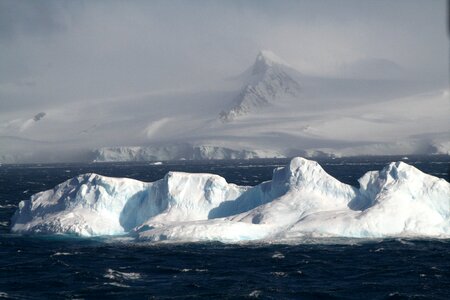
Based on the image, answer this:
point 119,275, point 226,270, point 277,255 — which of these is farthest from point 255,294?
point 277,255

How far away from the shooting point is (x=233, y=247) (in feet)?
138

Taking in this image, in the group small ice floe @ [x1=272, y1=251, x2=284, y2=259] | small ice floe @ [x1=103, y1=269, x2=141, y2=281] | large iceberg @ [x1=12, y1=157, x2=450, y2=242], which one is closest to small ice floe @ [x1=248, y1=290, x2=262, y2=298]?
small ice floe @ [x1=103, y1=269, x2=141, y2=281]

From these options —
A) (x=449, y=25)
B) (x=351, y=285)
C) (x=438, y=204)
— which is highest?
(x=449, y=25)

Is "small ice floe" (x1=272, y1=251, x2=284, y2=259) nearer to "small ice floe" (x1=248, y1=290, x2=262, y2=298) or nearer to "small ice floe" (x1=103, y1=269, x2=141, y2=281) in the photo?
"small ice floe" (x1=248, y1=290, x2=262, y2=298)

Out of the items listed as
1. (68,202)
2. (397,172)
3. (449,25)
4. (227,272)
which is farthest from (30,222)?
(449,25)

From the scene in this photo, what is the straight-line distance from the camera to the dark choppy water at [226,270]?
3111 cm

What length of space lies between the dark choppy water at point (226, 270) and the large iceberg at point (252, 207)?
6.60 feet

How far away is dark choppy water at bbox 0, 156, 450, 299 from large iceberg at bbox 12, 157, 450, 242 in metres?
2.01

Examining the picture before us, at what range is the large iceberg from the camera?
4434 centimetres

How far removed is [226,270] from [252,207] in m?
15.7

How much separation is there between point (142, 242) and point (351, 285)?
1760 cm

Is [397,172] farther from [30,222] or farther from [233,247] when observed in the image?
[30,222]

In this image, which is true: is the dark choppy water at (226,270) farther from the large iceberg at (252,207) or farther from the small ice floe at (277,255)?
the large iceberg at (252,207)

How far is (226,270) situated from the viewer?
116ft
